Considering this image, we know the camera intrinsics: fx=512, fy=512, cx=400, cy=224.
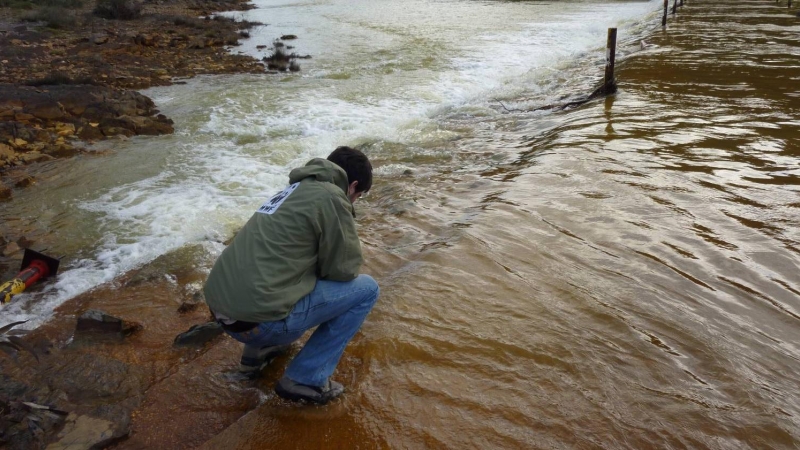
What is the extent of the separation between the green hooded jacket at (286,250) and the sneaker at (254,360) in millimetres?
664

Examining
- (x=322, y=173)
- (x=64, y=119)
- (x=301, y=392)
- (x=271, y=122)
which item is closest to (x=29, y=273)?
(x=301, y=392)

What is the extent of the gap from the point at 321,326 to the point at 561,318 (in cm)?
184

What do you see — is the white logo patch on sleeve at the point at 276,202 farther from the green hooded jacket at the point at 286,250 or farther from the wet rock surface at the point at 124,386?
the wet rock surface at the point at 124,386

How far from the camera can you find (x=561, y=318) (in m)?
3.76

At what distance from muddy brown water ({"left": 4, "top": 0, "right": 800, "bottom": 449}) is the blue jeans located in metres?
0.28

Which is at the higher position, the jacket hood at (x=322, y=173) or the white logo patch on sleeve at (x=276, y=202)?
the jacket hood at (x=322, y=173)

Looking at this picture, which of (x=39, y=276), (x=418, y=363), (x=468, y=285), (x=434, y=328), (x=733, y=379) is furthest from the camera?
(x=39, y=276)

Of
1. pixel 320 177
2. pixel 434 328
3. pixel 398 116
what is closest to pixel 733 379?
pixel 434 328

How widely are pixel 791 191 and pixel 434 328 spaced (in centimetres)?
453

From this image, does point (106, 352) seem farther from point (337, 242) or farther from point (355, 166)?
point (355, 166)

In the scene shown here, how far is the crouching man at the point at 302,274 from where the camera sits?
253 cm

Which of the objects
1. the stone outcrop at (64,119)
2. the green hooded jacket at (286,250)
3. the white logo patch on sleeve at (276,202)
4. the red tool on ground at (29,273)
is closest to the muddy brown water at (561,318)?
the red tool on ground at (29,273)

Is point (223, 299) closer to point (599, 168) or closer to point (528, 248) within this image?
point (528, 248)

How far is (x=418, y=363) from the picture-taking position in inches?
132
